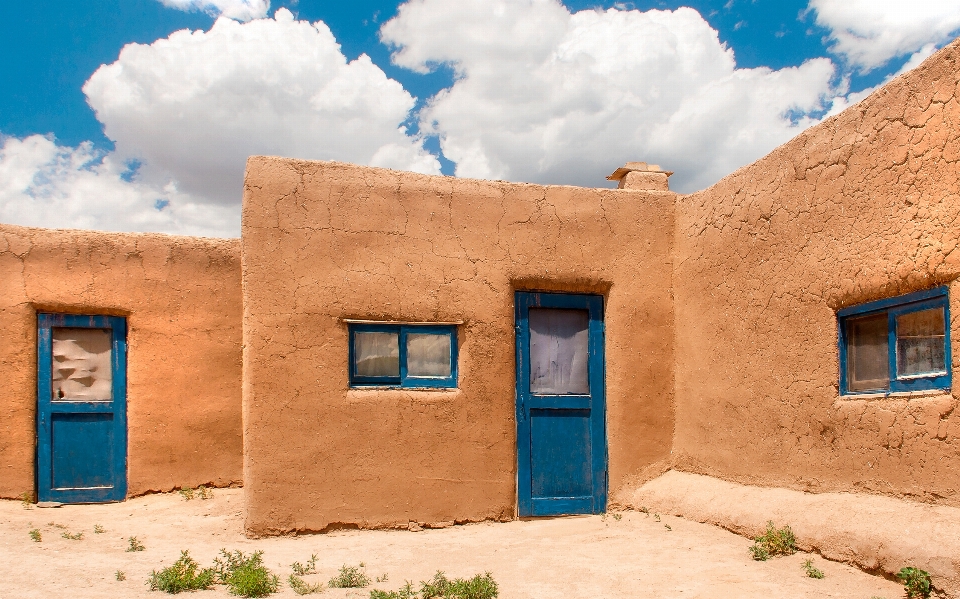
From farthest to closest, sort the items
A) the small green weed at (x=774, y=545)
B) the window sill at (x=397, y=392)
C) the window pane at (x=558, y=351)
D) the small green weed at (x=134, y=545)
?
the window pane at (x=558, y=351), the window sill at (x=397, y=392), the small green weed at (x=134, y=545), the small green weed at (x=774, y=545)

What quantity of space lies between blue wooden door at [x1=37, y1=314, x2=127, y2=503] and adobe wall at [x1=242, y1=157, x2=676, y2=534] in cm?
283

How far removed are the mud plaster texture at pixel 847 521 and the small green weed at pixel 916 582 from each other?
0.05 meters

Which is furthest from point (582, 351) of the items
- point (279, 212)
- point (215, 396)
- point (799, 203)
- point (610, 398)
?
point (215, 396)

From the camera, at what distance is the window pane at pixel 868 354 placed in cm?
482

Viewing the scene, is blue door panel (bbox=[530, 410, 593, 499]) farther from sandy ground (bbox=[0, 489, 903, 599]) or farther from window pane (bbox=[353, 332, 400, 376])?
window pane (bbox=[353, 332, 400, 376])

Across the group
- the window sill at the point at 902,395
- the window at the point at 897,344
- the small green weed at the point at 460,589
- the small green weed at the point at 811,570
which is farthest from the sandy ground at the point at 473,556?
the window at the point at 897,344

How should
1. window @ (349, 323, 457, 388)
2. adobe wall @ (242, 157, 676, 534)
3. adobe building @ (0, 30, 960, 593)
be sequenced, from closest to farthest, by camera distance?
1. adobe building @ (0, 30, 960, 593)
2. adobe wall @ (242, 157, 676, 534)
3. window @ (349, 323, 457, 388)

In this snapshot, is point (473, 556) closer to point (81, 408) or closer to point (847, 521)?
point (847, 521)

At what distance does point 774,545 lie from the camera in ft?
16.0

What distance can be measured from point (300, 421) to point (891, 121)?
15.4 ft

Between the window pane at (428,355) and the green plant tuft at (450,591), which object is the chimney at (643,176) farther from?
the green plant tuft at (450,591)

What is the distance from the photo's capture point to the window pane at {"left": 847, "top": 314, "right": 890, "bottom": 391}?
15.8 feet

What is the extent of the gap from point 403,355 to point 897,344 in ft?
12.0

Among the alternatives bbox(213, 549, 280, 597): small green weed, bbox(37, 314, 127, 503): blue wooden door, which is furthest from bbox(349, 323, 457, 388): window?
bbox(37, 314, 127, 503): blue wooden door
